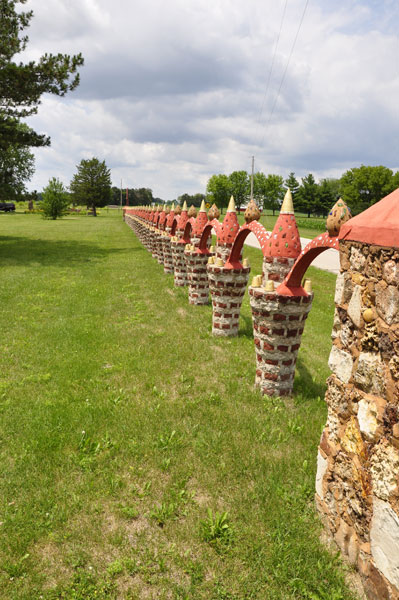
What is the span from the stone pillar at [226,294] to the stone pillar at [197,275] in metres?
1.88

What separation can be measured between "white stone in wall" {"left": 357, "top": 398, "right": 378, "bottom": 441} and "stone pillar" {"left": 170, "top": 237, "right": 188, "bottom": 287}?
347 inches

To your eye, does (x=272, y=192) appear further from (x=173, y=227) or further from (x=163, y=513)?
(x=163, y=513)

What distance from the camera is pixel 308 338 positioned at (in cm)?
796

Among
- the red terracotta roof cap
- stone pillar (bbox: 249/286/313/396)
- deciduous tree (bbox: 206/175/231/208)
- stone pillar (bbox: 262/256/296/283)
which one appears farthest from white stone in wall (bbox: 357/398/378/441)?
deciduous tree (bbox: 206/175/231/208)

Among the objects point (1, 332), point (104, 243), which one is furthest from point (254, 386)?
point (104, 243)

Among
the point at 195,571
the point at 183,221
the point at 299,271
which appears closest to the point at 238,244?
the point at 299,271

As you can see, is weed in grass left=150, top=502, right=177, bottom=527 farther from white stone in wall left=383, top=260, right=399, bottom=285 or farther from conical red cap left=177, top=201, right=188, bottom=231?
conical red cap left=177, top=201, right=188, bottom=231

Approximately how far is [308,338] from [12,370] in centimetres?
565

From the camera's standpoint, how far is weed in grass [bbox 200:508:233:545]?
2.92 meters

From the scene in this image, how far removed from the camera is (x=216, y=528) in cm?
296

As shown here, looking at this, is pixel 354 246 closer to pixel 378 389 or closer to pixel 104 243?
pixel 378 389

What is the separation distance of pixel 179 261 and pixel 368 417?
30.8ft

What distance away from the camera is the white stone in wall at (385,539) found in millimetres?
2156

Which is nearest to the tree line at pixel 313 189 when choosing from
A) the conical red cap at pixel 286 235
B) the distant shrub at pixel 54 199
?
the distant shrub at pixel 54 199
